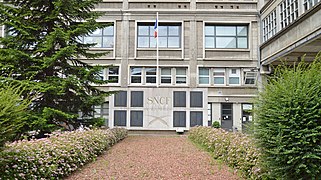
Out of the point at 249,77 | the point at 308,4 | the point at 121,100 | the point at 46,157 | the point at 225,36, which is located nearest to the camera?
the point at 46,157

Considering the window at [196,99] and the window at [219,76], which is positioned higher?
the window at [219,76]

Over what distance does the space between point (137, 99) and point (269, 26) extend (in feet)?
36.2

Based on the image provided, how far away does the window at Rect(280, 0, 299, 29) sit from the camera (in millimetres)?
18983

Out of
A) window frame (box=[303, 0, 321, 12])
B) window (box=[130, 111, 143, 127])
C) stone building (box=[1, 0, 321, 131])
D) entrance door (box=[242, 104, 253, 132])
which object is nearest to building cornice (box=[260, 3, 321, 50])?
window frame (box=[303, 0, 321, 12])

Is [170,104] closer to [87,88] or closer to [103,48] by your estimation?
[103,48]

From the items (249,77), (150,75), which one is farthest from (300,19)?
(150,75)

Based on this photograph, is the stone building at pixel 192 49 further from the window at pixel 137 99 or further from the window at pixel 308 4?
the window at pixel 308 4

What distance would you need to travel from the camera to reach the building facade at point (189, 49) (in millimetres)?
26281

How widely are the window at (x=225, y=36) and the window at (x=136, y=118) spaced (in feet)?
27.4

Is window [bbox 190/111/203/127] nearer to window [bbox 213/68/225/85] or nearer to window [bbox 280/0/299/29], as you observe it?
window [bbox 213/68/225/85]

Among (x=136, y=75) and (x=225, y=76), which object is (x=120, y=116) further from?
(x=225, y=76)

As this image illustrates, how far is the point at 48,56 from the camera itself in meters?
13.3

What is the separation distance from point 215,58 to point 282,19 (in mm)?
6754

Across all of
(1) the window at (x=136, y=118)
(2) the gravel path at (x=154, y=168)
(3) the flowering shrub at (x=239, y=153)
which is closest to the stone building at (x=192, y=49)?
(1) the window at (x=136, y=118)
